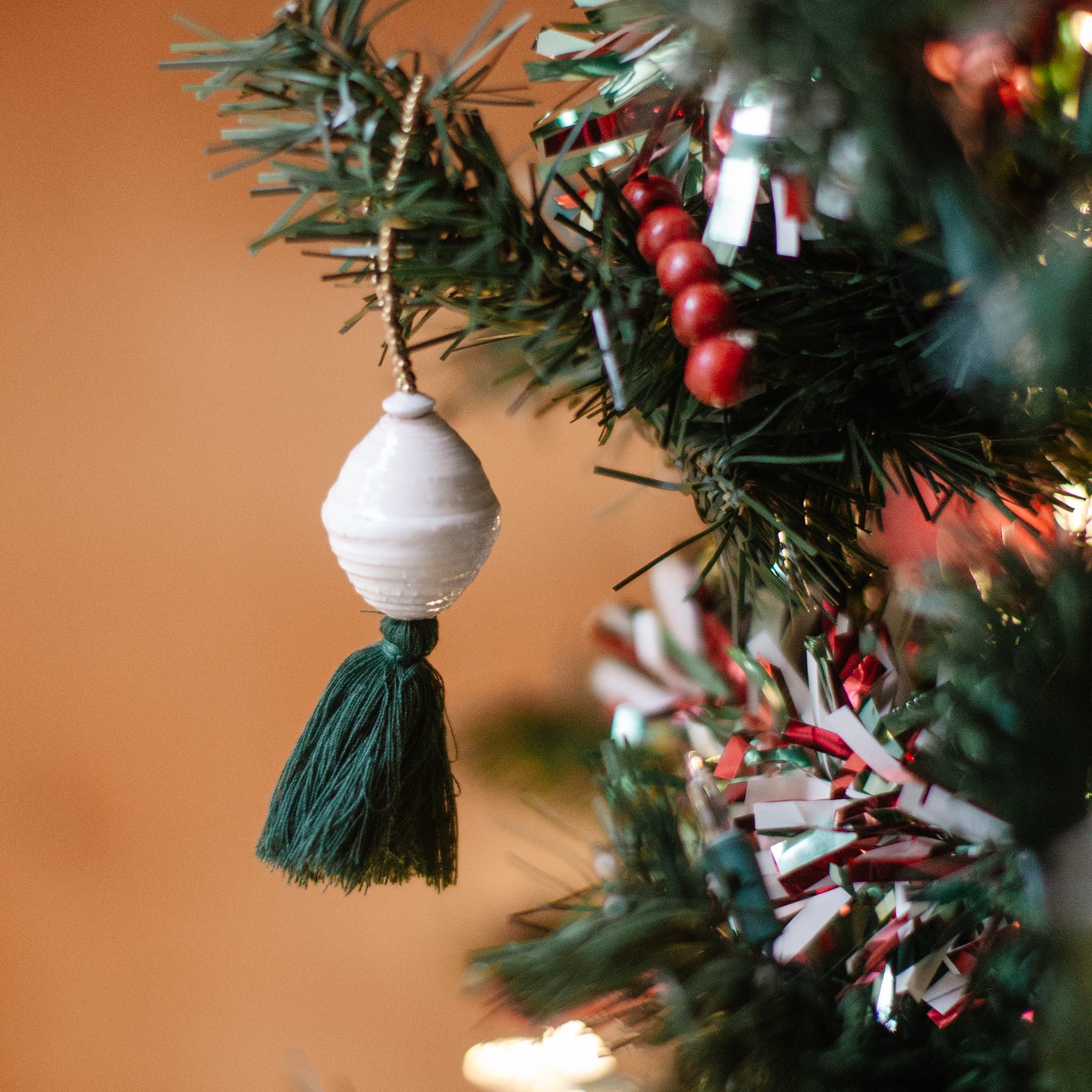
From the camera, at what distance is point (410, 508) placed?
0.31 m

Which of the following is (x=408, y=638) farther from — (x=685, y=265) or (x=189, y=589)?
(x=189, y=589)

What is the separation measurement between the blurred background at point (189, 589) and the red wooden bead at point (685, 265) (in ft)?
1.37

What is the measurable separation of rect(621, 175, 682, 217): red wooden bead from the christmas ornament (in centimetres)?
7

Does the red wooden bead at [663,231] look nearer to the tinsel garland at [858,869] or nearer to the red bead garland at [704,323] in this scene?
the red bead garland at [704,323]

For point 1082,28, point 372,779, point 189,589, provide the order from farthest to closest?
point 189,589 < point 372,779 < point 1082,28

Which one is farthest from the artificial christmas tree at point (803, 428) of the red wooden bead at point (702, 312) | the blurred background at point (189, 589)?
the blurred background at point (189, 589)

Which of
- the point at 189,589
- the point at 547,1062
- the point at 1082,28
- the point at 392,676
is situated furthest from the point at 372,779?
the point at 189,589

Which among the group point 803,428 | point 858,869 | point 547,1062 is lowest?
point 547,1062

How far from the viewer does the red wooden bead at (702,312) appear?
241mm

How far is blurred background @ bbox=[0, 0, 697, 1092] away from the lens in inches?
27.7

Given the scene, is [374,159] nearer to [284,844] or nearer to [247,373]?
[284,844]

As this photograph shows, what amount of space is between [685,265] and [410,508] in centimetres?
12

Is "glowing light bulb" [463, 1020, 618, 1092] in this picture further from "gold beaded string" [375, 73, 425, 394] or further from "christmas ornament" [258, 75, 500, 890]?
"gold beaded string" [375, 73, 425, 394]

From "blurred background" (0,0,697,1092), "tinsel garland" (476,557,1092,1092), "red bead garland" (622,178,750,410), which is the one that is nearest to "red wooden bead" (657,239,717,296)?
"red bead garland" (622,178,750,410)
